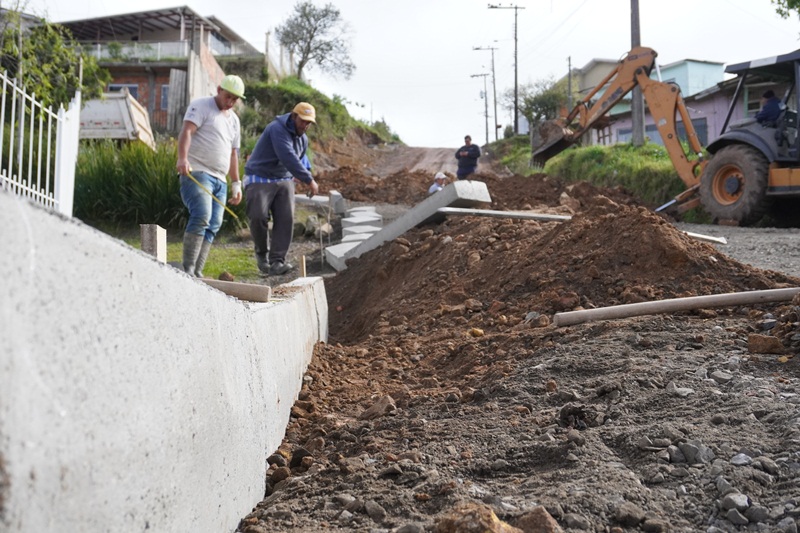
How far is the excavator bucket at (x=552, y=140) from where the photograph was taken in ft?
48.0

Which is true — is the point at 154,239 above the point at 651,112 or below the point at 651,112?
below

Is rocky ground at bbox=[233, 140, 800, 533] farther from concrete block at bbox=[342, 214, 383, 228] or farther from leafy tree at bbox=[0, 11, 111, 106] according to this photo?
concrete block at bbox=[342, 214, 383, 228]

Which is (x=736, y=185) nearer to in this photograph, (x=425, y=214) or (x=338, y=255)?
(x=425, y=214)

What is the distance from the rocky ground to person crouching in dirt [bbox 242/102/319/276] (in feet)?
6.85

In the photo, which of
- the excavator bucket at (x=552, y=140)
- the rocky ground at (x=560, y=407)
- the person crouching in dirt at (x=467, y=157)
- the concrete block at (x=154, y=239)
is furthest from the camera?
the person crouching in dirt at (x=467, y=157)

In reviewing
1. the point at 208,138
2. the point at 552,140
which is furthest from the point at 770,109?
the point at 208,138

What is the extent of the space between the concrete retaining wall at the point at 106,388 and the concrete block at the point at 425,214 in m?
6.28

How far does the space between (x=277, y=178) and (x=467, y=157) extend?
26.2ft

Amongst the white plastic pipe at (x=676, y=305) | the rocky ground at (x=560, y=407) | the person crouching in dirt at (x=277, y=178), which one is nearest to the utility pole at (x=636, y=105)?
the person crouching in dirt at (x=277, y=178)

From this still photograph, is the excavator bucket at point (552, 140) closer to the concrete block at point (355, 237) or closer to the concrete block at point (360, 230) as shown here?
the concrete block at point (360, 230)

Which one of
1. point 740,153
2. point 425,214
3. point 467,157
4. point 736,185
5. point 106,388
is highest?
point 467,157

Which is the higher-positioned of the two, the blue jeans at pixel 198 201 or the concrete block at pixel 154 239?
the blue jeans at pixel 198 201

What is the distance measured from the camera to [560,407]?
270cm

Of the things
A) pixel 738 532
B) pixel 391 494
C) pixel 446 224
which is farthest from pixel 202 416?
pixel 446 224
